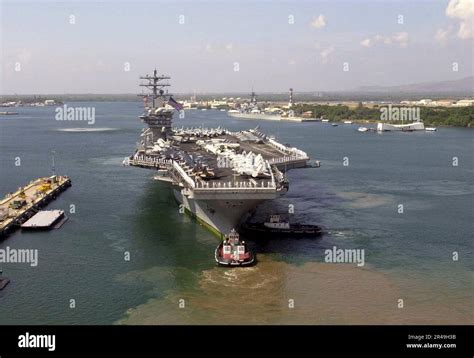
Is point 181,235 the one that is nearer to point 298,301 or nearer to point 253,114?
point 298,301

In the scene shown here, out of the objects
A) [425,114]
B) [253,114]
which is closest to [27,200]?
[425,114]

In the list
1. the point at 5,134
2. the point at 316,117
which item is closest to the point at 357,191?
the point at 5,134

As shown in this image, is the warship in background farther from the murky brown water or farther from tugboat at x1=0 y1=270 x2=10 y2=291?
tugboat at x1=0 y1=270 x2=10 y2=291

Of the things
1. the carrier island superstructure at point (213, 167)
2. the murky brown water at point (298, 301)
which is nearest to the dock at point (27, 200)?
the carrier island superstructure at point (213, 167)

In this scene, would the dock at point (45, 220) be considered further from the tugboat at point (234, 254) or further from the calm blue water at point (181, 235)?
the tugboat at point (234, 254)

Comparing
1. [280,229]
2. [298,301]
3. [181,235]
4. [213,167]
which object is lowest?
[298,301]

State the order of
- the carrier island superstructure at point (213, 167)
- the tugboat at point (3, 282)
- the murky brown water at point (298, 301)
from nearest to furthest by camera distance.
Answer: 1. the murky brown water at point (298, 301)
2. the tugboat at point (3, 282)
3. the carrier island superstructure at point (213, 167)

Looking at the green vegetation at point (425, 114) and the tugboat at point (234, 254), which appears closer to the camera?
the tugboat at point (234, 254)
